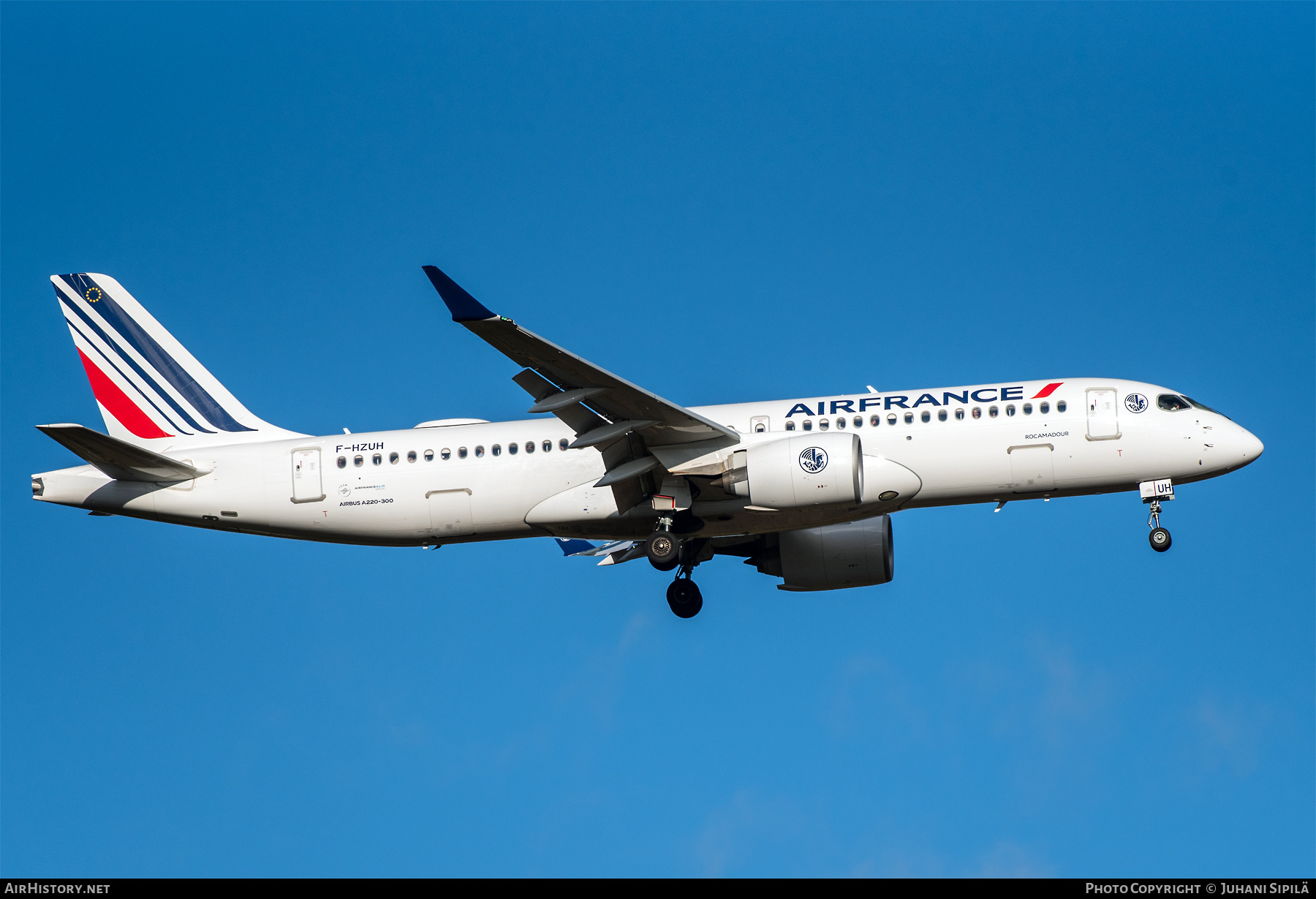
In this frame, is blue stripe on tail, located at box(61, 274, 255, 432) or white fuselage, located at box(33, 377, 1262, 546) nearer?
white fuselage, located at box(33, 377, 1262, 546)

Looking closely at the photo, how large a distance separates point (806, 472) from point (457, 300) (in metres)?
8.64

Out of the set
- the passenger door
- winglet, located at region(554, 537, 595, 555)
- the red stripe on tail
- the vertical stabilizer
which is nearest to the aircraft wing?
the passenger door

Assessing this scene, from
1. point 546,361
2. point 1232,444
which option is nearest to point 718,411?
point 546,361

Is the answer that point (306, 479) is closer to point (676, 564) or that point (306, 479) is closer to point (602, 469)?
point (602, 469)

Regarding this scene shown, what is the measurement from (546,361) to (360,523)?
7.45 metres

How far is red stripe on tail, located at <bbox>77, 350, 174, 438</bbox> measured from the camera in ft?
113

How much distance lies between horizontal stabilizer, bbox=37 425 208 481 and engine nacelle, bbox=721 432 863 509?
44.6ft

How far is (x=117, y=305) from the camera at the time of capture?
35781mm

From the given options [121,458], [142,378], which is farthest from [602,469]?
[142,378]

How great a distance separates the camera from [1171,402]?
31.0 meters

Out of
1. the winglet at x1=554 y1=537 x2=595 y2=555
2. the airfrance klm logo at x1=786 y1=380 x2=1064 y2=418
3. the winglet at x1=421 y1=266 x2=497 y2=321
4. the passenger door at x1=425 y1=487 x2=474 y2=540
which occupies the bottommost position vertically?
the winglet at x1=554 y1=537 x2=595 y2=555

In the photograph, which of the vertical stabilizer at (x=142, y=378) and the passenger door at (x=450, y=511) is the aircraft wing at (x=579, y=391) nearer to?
the passenger door at (x=450, y=511)

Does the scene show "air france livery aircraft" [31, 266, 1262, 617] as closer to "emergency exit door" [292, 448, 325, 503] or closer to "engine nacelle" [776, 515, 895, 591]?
"emergency exit door" [292, 448, 325, 503]
